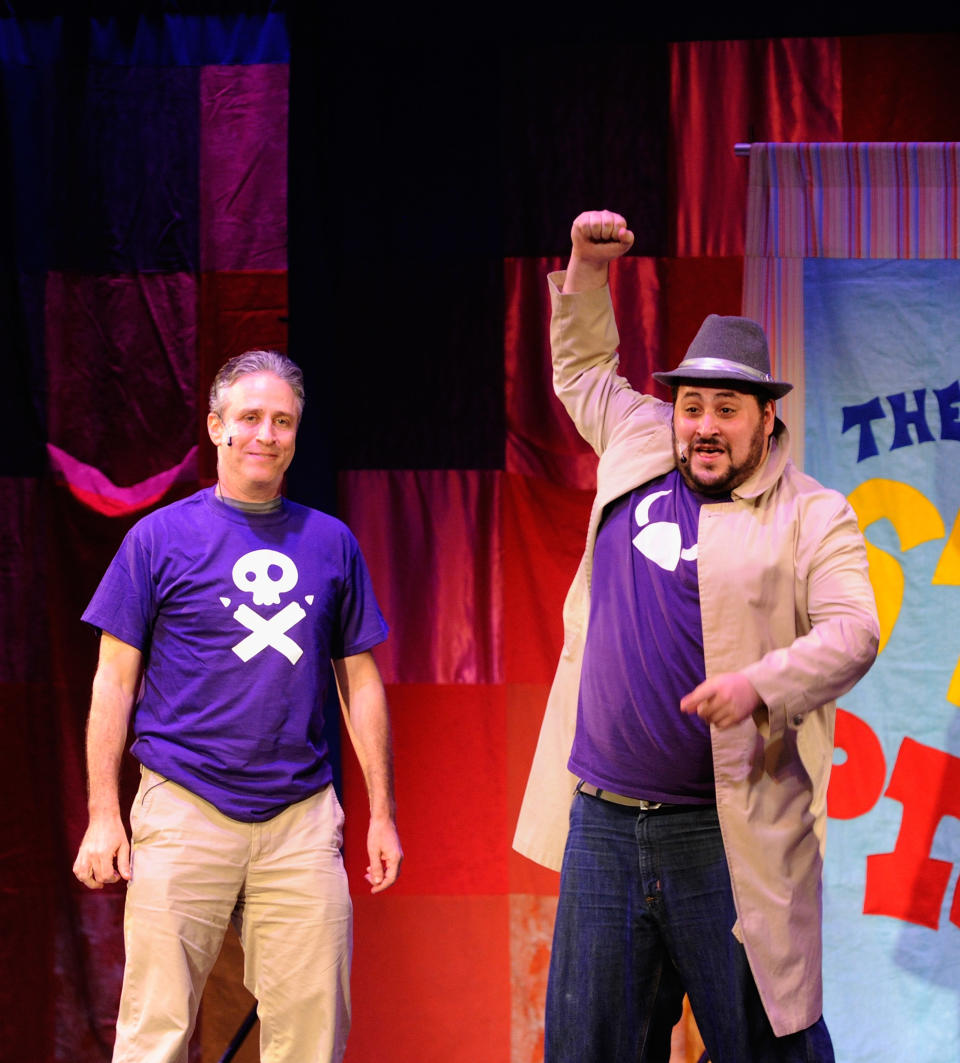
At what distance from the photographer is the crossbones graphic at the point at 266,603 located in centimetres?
237

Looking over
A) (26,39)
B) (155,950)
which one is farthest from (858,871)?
(26,39)

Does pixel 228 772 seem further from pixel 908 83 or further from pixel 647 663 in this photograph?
pixel 908 83

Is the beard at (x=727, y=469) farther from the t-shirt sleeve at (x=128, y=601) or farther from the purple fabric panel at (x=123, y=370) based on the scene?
the purple fabric panel at (x=123, y=370)

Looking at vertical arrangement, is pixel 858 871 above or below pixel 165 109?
below

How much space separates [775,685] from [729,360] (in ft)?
2.24

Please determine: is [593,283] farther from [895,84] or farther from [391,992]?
[391,992]

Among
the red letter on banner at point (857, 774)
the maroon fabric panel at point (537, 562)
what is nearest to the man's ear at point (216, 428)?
the maroon fabric panel at point (537, 562)

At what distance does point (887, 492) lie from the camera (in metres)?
3.23

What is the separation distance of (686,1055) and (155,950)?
5.46ft

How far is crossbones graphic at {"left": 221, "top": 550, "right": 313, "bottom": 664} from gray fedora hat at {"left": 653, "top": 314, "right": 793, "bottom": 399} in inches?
32.9

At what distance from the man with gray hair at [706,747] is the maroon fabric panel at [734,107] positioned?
1.09 m

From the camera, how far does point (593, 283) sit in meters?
2.47

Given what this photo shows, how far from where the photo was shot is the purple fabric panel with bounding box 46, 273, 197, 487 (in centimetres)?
330

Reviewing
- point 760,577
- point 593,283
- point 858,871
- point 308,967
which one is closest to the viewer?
point 760,577
